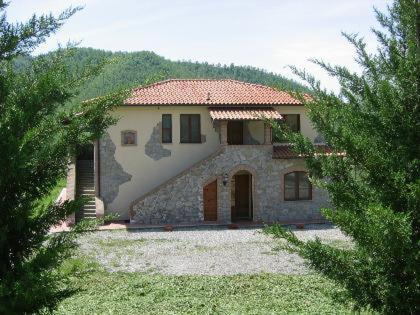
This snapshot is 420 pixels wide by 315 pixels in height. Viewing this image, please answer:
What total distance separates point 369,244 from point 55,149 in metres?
3.73

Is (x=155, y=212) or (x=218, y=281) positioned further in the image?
(x=155, y=212)

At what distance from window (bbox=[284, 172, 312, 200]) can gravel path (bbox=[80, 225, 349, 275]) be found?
5.80 feet

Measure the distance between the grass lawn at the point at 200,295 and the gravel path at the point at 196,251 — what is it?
2.79 feet

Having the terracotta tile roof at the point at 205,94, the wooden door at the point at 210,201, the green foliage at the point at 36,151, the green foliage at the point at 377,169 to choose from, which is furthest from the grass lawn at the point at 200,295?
the terracotta tile roof at the point at 205,94

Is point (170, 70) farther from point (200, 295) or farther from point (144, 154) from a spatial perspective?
point (200, 295)

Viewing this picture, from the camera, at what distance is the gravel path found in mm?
15539

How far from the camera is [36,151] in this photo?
5672 millimetres

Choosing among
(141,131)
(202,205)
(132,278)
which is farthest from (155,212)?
(132,278)

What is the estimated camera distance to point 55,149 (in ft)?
19.1

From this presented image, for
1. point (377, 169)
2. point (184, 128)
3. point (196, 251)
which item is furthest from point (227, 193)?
point (377, 169)

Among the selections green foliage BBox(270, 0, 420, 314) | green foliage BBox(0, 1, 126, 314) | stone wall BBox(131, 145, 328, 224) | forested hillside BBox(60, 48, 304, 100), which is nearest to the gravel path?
stone wall BBox(131, 145, 328, 224)

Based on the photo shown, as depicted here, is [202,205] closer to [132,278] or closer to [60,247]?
[132,278]

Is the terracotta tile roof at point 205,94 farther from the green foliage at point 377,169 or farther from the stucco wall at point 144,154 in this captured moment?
the green foliage at point 377,169

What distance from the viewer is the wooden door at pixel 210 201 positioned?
75.3 feet
